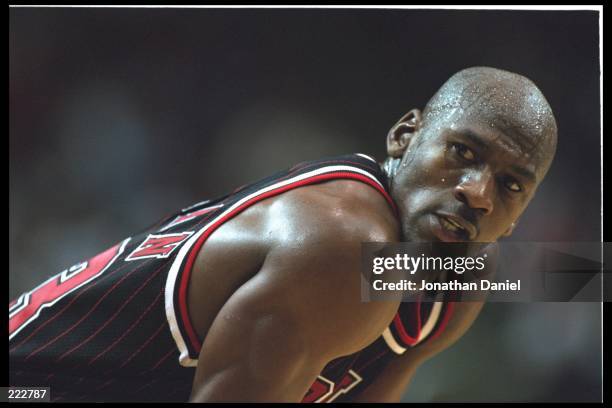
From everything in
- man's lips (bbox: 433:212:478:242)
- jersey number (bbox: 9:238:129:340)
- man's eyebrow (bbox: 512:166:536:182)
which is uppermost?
man's eyebrow (bbox: 512:166:536:182)

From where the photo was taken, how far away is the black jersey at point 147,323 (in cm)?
123

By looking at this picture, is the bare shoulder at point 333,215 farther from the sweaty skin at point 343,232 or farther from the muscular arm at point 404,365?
the muscular arm at point 404,365


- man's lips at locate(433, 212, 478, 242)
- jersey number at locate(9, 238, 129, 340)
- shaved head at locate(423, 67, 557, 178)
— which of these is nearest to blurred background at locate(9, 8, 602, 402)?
jersey number at locate(9, 238, 129, 340)

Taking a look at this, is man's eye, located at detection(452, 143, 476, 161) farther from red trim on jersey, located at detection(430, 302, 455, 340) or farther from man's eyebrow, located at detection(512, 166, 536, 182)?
red trim on jersey, located at detection(430, 302, 455, 340)

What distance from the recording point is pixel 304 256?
42.9 inches

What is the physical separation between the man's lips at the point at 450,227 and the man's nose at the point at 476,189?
3 cm

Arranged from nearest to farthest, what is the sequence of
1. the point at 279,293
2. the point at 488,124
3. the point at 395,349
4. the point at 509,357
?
the point at 279,293
the point at 488,124
the point at 395,349
the point at 509,357

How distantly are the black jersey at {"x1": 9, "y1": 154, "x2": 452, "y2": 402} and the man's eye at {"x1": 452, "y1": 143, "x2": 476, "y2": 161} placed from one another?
5.4 inches

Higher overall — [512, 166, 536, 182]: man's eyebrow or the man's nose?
[512, 166, 536, 182]: man's eyebrow

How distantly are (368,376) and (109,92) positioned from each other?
769mm

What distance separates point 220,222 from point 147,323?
8.5 inches

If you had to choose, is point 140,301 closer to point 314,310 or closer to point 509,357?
point 314,310

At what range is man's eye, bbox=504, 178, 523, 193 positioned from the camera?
124 cm

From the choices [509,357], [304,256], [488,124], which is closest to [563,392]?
[509,357]
